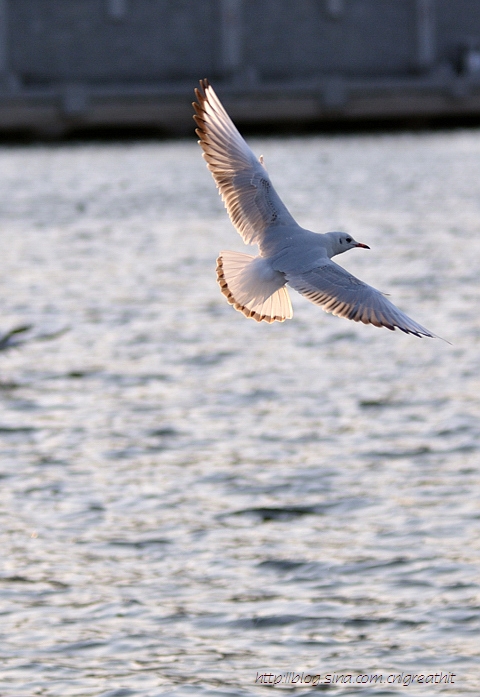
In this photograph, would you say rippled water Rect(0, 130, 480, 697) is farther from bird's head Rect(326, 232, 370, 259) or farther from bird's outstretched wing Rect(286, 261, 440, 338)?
bird's head Rect(326, 232, 370, 259)

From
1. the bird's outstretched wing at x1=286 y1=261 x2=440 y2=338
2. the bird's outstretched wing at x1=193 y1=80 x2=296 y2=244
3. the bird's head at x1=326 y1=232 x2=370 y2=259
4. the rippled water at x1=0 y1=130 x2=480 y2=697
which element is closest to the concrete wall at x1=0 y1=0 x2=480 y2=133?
the rippled water at x1=0 y1=130 x2=480 y2=697

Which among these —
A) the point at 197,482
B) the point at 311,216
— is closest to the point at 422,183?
the point at 311,216

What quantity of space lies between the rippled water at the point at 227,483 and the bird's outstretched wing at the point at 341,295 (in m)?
1.90

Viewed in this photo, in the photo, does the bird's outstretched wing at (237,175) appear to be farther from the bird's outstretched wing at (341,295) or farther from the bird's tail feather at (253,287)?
the bird's outstretched wing at (341,295)

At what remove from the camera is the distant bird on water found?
22.1 ft

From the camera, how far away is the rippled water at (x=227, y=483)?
7.49m

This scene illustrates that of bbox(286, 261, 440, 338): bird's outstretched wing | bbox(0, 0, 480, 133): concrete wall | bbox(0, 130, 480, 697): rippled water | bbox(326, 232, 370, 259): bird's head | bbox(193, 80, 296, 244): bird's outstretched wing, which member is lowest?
bbox(0, 0, 480, 133): concrete wall

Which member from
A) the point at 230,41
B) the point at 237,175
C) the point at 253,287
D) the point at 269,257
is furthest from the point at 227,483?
the point at 230,41

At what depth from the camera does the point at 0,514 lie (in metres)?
9.95

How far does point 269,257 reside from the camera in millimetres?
7031

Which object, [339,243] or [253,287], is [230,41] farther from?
[253,287]

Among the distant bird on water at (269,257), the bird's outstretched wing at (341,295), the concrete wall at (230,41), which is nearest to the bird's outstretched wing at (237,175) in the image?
the distant bird on water at (269,257)

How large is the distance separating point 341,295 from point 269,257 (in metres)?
0.47

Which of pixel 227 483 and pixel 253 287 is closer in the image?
pixel 253 287
